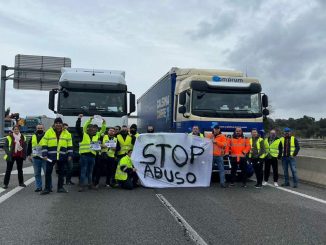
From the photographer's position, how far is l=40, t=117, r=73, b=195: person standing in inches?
440

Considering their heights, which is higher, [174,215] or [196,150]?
[196,150]

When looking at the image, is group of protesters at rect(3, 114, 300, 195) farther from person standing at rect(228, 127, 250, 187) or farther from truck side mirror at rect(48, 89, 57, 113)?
truck side mirror at rect(48, 89, 57, 113)

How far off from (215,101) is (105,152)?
3870mm

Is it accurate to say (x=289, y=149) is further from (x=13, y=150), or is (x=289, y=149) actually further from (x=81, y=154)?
(x=13, y=150)

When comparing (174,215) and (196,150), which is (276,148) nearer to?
(196,150)

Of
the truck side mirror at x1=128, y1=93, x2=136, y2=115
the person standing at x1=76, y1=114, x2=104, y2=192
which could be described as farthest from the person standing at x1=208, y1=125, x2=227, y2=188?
the person standing at x1=76, y1=114, x2=104, y2=192

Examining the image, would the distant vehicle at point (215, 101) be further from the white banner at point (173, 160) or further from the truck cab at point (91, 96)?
the truck cab at point (91, 96)

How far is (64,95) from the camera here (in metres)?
14.6

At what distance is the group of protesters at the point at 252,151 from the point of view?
12.8 metres

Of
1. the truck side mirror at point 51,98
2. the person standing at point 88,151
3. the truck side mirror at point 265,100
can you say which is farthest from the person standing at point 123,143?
the truck side mirror at point 265,100

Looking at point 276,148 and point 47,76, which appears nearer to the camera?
point 276,148

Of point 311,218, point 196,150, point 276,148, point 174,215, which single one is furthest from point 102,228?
point 276,148

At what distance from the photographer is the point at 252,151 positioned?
1295cm

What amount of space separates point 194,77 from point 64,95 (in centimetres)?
412
